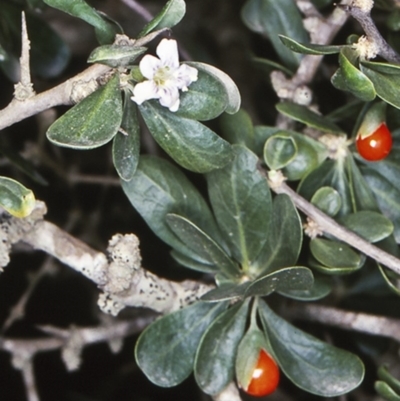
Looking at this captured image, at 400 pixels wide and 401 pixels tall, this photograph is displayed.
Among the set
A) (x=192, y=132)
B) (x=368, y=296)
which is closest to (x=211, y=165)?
(x=192, y=132)

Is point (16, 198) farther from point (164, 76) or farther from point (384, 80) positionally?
point (384, 80)

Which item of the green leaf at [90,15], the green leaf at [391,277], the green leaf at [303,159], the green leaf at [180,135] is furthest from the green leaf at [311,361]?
the green leaf at [90,15]

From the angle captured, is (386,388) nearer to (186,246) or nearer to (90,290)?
(186,246)

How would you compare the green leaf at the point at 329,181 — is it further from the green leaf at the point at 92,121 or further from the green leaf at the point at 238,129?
the green leaf at the point at 92,121

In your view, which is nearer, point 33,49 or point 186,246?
point 186,246

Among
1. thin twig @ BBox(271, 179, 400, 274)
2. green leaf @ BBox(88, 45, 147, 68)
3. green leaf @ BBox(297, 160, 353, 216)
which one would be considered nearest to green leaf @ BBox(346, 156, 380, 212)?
green leaf @ BBox(297, 160, 353, 216)

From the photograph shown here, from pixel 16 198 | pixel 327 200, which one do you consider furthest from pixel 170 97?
pixel 327 200

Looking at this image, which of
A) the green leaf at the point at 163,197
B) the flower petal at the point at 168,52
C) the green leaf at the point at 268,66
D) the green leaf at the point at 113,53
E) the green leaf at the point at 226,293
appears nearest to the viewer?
the green leaf at the point at 113,53

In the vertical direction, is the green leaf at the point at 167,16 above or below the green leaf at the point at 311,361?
above
